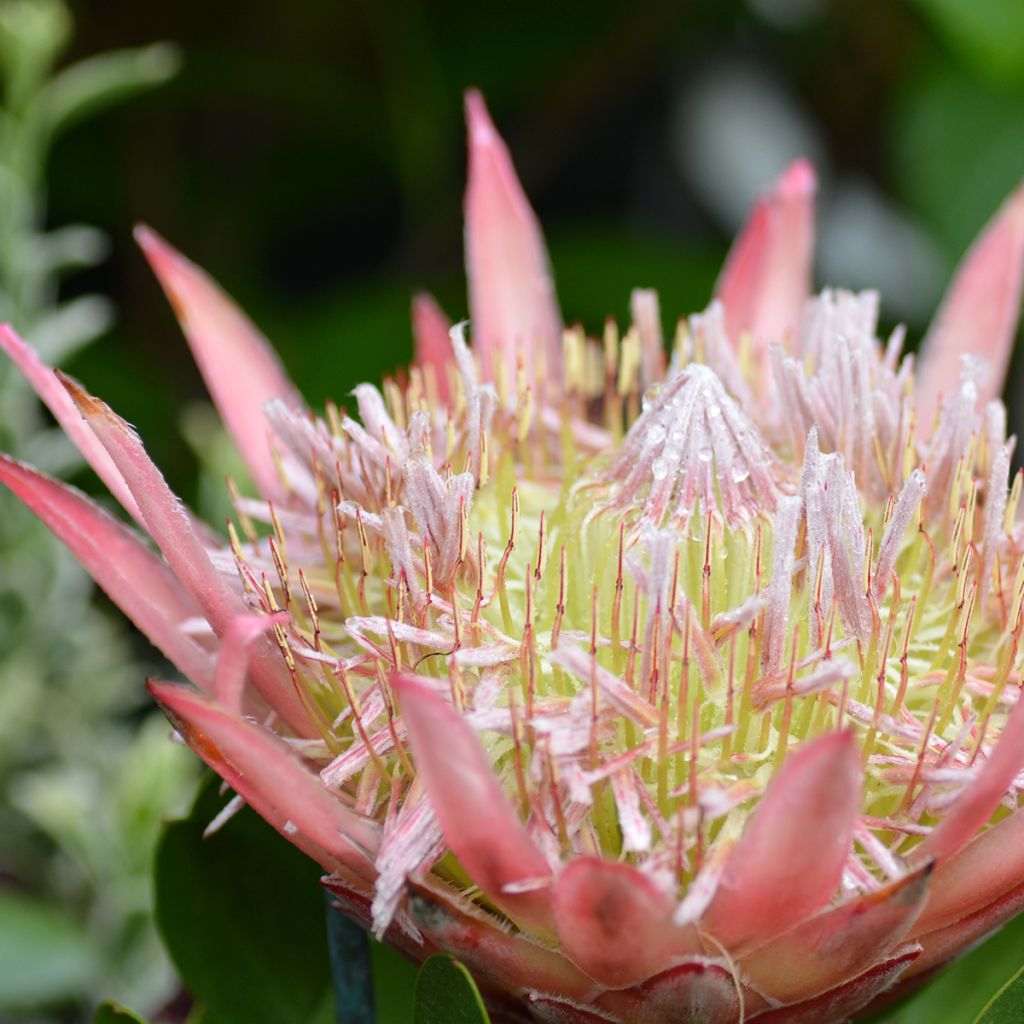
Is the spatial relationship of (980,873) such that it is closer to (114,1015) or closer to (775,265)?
(114,1015)

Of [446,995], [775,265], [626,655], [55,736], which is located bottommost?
[55,736]

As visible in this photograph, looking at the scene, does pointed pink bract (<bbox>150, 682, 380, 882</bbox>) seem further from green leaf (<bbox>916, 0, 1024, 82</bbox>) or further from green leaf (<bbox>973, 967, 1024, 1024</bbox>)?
green leaf (<bbox>916, 0, 1024, 82</bbox>)

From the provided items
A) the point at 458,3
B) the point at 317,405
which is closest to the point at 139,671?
the point at 317,405

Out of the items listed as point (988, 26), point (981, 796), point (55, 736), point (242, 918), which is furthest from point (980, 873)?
point (988, 26)

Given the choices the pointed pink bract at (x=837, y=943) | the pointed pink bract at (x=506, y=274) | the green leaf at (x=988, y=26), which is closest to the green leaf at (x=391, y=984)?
the pointed pink bract at (x=837, y=943)

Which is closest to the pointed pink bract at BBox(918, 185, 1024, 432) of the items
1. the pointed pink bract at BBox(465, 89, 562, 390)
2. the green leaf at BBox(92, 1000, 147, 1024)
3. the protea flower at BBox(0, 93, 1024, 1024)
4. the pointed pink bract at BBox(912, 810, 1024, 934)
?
the protea flower at BBox(0, 93, 1024, 1024)

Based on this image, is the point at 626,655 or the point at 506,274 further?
the point at 506,274

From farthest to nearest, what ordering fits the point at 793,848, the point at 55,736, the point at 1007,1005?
1. the point at 55,736
2. the point at 1007,1005
3. the point at 793,848

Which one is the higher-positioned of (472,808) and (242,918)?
(472,808)
